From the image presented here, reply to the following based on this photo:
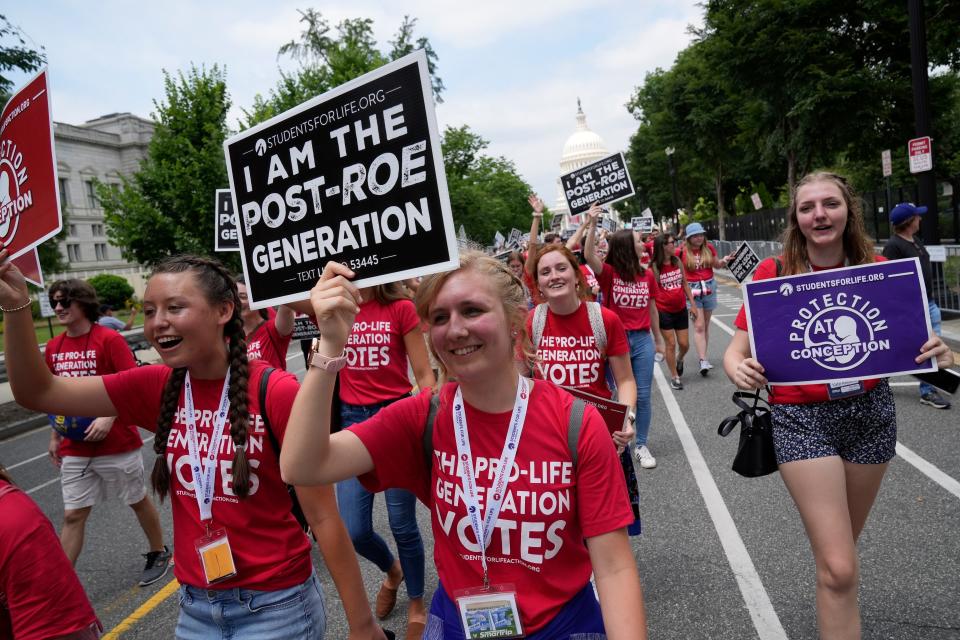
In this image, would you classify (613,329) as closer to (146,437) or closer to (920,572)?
(920,572)

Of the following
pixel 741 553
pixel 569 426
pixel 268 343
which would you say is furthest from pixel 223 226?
pixel 569 426

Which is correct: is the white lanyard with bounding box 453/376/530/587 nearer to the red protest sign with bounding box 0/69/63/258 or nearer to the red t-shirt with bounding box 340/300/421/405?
the red protest sign with bounding box 0/69/63/258

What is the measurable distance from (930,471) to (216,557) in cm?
516

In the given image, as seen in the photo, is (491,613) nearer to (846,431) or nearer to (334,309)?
(334,309)

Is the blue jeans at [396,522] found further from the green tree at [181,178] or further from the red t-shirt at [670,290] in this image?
the green tree at [181,178]

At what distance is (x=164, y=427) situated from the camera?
7.91ft

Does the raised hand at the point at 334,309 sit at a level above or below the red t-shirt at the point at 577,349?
above

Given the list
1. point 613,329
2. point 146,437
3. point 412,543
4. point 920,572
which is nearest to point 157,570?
point 412,543

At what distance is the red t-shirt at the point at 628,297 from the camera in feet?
22.6

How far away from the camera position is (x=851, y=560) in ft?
8.64

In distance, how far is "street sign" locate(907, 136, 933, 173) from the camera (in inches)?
460

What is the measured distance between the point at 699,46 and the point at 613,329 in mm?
25444

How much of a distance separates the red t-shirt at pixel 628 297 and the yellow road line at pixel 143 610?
4416mm

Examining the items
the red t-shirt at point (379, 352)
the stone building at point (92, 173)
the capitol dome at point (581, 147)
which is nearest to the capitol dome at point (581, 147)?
the capitol dome at point (581, 147)
